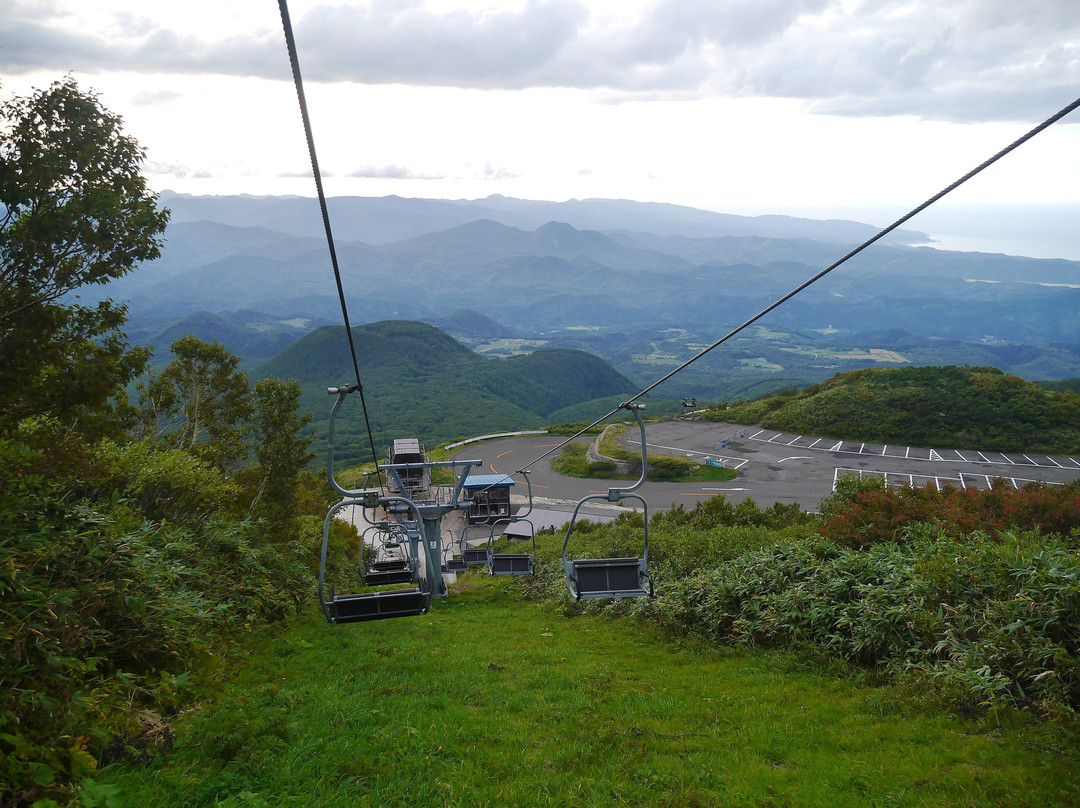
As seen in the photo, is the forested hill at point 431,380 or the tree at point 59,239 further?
the forested hill at point 431,380

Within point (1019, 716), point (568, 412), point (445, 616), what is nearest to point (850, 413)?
point (445, 616)

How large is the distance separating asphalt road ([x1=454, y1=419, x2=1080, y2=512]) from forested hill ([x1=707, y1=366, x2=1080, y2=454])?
153 cm

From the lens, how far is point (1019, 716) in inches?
226

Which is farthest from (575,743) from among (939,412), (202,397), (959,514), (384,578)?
(939,412)

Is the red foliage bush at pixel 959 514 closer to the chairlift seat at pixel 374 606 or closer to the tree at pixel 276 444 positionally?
the chairlift seat at pixel 374 606

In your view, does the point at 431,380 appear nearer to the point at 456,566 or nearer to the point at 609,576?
the point at 456,566

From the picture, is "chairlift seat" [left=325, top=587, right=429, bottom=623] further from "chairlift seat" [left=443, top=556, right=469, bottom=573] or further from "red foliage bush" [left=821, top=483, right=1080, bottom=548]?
"chairlift seat" [left=443, top=556, right=469, bottom=573]

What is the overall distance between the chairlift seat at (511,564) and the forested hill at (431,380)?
85.3m

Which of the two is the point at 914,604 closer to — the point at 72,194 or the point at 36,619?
the point at 36,619

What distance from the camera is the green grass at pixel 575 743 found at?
4781 millimetres

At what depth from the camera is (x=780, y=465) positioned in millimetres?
38969

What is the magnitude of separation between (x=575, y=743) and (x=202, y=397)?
722 inches

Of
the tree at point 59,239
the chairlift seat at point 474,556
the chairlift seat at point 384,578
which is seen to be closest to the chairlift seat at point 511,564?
the chairlift seat at point 474,556

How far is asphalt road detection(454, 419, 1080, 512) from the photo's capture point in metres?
34.1
